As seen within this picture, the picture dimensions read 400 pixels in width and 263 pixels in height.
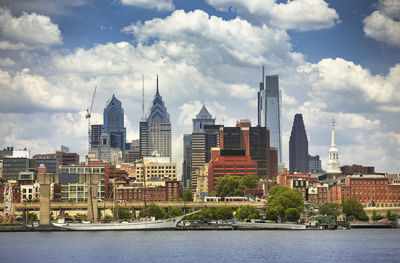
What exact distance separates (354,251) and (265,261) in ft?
90.4

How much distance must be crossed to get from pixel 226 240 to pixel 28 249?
47446 millimetres

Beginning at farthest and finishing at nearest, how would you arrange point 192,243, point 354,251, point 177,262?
point 192,243 → point 354,251 → point 177,262

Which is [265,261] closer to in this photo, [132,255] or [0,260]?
[132,255]

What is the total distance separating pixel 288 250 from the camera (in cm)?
16362

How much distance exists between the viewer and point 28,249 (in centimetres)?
17262

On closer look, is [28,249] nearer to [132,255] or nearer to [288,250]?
[132,255]

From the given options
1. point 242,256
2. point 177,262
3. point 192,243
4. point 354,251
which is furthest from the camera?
point 192,243

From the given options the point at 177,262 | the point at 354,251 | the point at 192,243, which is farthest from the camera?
the point at 192,243

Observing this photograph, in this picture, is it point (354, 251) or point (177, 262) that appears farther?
point (354, 251)

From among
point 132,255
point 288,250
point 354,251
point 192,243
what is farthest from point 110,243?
point 354,251

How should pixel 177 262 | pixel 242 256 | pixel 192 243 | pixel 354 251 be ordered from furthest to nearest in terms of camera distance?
1. pixel 192 243
2. pixel 354 251
3. pixel 242 256
4. pixel 177 262

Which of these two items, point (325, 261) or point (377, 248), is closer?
point (325, 261)

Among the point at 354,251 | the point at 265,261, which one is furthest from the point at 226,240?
the point at 265,261

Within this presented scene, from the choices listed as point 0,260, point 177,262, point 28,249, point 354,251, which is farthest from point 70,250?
point 354,251
